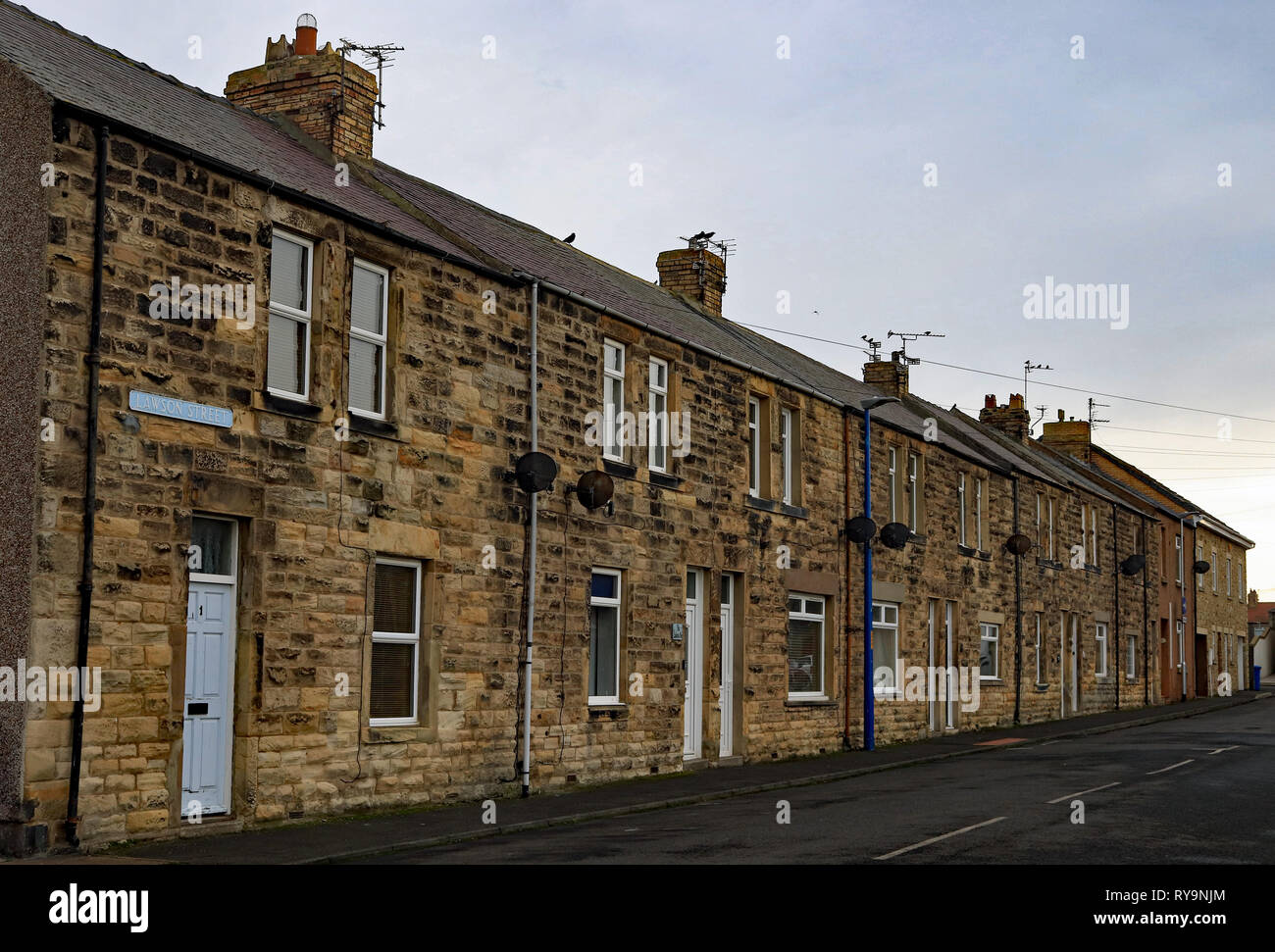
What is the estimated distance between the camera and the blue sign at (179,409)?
11836mm

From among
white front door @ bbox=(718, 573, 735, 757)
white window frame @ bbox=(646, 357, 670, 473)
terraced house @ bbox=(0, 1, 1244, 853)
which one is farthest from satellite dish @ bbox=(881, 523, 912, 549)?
white window frame @ bbox=(646, 357, 670, 473)

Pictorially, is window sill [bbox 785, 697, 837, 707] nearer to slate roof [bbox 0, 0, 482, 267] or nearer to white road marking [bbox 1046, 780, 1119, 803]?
white road marking [bbox 1046, 780, 1119, 803]

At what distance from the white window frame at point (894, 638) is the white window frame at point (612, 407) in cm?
857

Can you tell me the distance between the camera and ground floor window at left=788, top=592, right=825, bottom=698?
2291 centimetres

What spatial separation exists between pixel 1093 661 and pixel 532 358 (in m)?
27.1

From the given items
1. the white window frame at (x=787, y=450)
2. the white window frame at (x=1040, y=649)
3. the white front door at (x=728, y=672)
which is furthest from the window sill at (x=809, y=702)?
the white window frame at (x=1040, y=649)

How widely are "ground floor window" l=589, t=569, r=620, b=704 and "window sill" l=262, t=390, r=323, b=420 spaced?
5326 mm

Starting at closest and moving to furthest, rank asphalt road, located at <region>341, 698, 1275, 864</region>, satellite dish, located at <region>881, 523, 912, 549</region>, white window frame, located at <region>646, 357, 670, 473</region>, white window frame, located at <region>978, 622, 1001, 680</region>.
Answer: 1. asphalt road, located at <region>341, 698, 1275, 864</region>
2. white window frame, located at <region>646, 357, 670, 473</region>
3. satellite dish, located at <region>881, 523, 912, 549</region>
4. white window frame, located at <region>978, 622, 1001, 680</region>

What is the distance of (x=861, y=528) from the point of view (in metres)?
24.2

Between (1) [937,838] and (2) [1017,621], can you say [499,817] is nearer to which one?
(1) [937,838]

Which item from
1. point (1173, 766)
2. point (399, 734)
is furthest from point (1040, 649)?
point (399, 734)
